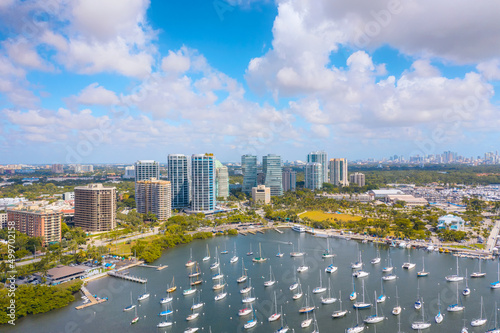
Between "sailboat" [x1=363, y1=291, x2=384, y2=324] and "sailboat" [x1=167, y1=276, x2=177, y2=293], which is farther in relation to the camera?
"sailboat" [x1=167, y1=276, x2=177, y2=293]

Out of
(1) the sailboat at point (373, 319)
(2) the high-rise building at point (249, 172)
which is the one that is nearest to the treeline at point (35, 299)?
(1) the sailboat at point (373, 319)

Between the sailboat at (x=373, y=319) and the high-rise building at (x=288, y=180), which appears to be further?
the high-rise building at (x=288, y=180)

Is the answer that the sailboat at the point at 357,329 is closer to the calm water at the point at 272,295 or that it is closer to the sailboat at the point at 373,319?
the calm water at the point at 272,295

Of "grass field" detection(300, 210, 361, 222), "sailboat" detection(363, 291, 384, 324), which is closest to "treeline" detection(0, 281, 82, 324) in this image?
"sailboat" detection(363, 291, 384, 324)

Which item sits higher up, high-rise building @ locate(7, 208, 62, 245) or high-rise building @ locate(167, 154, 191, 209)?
high-rise building @ locate(167, 154, 191, 209)

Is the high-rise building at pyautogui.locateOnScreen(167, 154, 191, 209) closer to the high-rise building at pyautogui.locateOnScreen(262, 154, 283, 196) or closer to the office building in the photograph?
the office building

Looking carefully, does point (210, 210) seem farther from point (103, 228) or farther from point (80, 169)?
point (80, 169)
